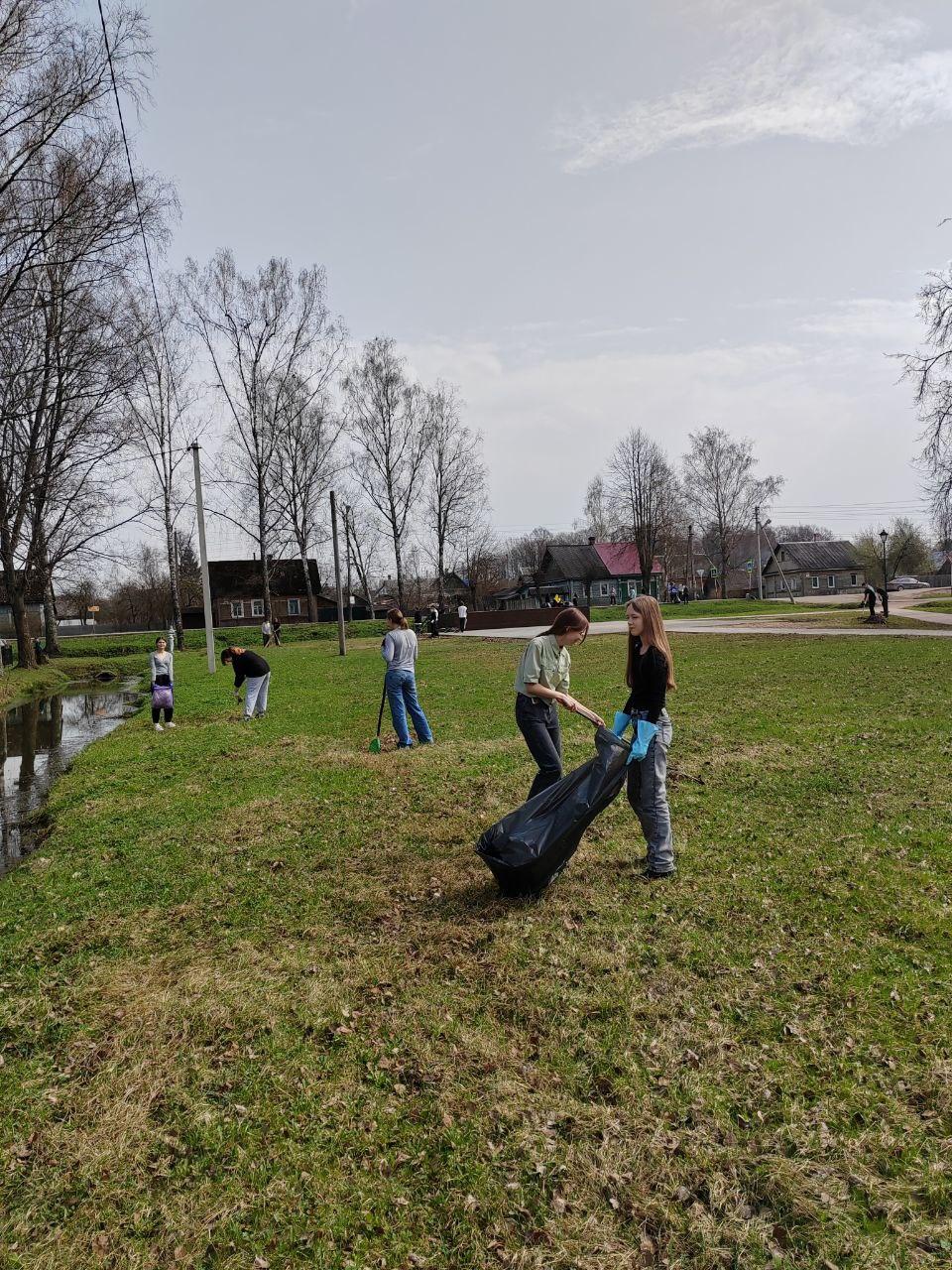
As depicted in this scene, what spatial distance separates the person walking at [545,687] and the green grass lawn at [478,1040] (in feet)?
2.81

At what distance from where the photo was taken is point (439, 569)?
183 feet

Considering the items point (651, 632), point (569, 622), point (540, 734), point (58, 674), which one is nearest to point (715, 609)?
point (58, 674)

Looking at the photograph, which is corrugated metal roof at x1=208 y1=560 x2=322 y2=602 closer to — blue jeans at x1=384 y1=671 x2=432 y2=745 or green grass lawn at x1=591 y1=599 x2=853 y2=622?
green grass lawn at x1=591 y1=599 x2=853 y2=622

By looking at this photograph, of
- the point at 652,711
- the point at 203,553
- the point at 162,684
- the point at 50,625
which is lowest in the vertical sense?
the point at 162,684

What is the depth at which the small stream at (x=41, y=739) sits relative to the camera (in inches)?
350

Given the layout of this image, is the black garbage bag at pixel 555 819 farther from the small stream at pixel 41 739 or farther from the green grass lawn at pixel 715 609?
the green grass lawn at pixel 715 609

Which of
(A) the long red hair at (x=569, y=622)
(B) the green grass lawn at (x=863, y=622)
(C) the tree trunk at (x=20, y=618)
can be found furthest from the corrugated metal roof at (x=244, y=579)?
(A) the long red hair at (x=569, y=622)

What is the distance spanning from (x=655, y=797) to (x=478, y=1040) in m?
2.27

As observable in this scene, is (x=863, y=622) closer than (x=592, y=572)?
Yes

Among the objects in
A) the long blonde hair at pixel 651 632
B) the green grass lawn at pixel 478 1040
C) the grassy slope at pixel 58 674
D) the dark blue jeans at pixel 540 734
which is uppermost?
the long blonde hair at pixel 651 632

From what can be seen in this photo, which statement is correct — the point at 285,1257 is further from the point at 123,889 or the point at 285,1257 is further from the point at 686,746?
the point at 686,746

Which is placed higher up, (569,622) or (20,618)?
(20,618)

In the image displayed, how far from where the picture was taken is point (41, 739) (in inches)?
599

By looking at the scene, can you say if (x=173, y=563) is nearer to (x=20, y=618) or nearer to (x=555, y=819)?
(x=20, y=618)
